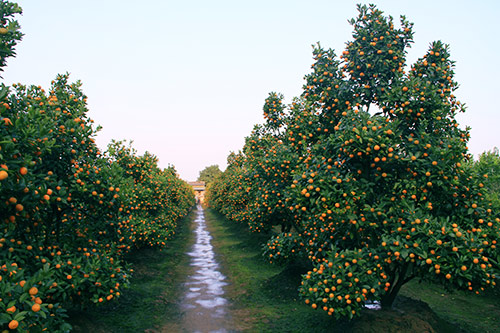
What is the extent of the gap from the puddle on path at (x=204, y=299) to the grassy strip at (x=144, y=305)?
379mm

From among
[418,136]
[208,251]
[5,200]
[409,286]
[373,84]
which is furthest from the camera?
[208,251]

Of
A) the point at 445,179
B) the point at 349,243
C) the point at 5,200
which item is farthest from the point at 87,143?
the point at 445,179

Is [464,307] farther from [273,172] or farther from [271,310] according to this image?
[273,172]

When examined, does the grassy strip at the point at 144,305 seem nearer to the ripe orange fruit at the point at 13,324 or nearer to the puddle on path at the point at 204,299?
the puddle on path at the point at 204,299

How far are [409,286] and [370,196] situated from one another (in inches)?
298

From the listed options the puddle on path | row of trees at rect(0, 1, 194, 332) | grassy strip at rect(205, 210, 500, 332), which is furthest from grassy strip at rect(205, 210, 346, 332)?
row of trees at rect(0, 1, 194, 332)

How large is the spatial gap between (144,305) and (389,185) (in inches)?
319

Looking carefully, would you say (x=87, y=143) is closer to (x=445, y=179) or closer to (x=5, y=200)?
(x=5, y=200)

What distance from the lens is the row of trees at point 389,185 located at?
588 centimetres

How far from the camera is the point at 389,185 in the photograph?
22.8ft

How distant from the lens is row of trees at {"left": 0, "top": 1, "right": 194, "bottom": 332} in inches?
166

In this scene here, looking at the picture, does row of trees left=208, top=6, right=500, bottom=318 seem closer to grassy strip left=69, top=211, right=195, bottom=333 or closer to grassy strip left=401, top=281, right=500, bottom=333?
grassy strip left=401, top=281, right=500, bottom=333

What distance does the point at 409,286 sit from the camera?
12.5m

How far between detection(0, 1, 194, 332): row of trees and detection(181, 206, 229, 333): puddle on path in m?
2.75
